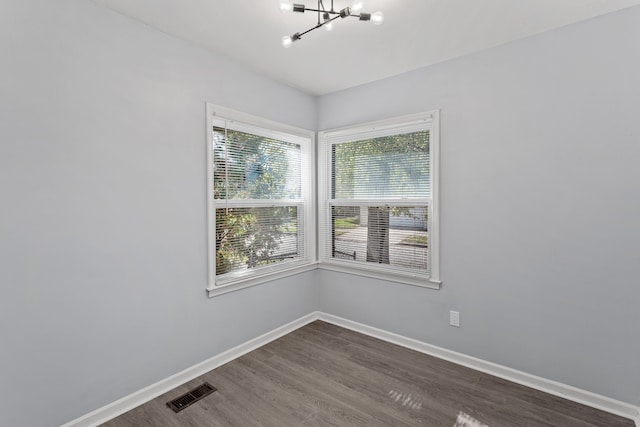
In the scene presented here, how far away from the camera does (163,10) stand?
6.44ft

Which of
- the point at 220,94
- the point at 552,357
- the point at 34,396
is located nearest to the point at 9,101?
the point at 220,94

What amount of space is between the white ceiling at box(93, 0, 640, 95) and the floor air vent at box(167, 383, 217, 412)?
2.59 metres

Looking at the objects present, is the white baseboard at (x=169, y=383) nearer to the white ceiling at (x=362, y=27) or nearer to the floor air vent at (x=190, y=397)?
the floor air vent at (x=190, y=397)

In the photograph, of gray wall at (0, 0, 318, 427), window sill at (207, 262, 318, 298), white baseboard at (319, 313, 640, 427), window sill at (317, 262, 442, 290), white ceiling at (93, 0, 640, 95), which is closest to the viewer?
gray wall at (0, 0, 318, 427)

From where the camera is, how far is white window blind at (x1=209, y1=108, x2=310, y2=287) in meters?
2.63

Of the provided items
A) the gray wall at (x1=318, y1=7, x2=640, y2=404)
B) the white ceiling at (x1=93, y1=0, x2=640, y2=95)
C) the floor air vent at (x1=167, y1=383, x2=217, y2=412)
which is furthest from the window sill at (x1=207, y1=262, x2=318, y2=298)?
the white ceiling at (x1=93, y1=0, x2=640, y2=95)

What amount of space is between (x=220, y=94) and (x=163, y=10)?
0.70 m

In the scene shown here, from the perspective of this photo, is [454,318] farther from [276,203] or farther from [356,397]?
[276,203]

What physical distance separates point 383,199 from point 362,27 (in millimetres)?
1533

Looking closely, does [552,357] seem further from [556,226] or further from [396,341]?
[396,341]

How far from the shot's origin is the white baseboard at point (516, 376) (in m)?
2.03

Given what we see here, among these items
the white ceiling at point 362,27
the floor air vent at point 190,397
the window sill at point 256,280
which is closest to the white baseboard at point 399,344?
the floor air vent at point 190,397

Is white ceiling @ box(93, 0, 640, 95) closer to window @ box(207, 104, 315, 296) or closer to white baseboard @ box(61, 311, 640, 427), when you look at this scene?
window @ box(207, 104, 315, 296)

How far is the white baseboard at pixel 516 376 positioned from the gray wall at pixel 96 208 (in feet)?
5.26
